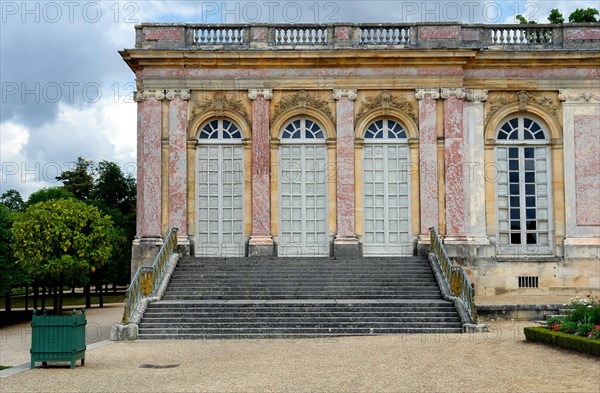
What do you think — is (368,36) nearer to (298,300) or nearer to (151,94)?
(151,94)

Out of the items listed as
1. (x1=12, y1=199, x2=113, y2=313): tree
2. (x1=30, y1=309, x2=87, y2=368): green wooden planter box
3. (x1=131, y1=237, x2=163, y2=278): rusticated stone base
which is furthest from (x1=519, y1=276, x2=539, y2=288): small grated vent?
(x1=30, y1=309, x2=87, y2=368): green wooden planter box

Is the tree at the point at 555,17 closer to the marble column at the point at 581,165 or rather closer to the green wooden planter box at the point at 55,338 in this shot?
the marble column at the point at 581,165

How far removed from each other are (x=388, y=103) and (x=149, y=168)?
7.09 m

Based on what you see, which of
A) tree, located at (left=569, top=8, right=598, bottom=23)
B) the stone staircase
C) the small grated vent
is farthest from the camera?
tree, located at (left=569, top=8, right=598, bottom=23)

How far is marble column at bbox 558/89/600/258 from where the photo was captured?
917 inches

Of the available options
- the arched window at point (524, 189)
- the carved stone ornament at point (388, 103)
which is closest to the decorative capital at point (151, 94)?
the carved stone ornament at point (388, 103)

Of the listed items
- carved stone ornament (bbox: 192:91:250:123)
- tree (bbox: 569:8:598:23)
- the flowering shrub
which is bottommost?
the flowering shrub

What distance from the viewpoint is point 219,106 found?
2338 cm

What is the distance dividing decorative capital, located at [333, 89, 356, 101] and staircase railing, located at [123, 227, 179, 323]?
612 centimetres

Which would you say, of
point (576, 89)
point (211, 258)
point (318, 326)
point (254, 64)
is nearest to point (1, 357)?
point (211, 258)

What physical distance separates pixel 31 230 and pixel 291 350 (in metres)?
14.2

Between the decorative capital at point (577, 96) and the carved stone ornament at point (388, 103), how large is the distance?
173 inches

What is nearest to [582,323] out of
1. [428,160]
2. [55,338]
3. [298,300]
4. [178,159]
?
[298,300]

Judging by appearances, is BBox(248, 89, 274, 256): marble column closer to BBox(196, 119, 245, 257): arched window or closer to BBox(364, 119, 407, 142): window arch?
BBox(196, 119, 245, 257): arched window
